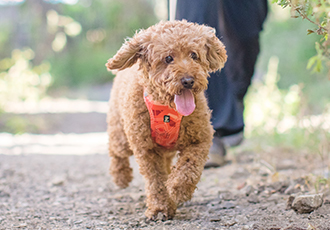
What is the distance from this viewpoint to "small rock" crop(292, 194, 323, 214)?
231 centimetres

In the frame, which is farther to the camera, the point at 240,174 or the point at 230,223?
the point at 240,174

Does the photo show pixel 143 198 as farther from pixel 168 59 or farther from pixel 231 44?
pixel 231 44

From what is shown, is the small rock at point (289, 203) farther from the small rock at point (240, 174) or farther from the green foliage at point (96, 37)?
the green foliage at point (96, 37)

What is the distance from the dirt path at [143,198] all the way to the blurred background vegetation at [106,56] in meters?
0.57

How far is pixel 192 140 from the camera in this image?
2678mm

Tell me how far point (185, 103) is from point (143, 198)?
120 centimetres

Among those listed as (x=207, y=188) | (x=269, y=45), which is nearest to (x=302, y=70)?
(x=269, y=45)

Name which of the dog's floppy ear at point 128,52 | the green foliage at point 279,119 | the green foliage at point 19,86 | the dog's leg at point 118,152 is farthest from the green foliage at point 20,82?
the dog's floppy ear at point 128,52

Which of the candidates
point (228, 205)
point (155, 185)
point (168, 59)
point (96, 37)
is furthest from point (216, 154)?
point (96, 37)

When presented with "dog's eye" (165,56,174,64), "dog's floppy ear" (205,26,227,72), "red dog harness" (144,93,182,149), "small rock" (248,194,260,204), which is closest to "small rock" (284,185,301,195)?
"small rock" (248,194,260,204)

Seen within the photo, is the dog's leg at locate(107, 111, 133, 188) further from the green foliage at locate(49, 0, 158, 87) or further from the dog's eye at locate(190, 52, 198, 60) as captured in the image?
the green foliage at locate(49, 0, 158, 87)

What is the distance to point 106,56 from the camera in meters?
15.6

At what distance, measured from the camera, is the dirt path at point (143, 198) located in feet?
7.89

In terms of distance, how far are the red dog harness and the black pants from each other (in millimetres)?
1225
